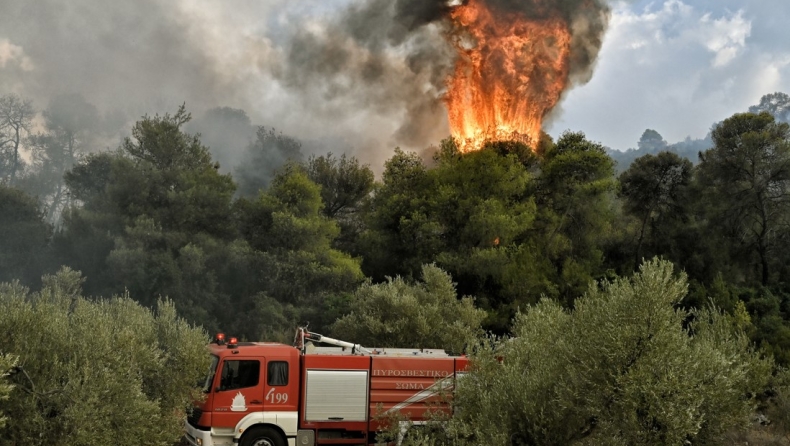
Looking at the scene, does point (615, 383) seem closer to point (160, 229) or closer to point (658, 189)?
point (160, 229)

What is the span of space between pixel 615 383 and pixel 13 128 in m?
140

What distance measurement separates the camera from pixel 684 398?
14.0m

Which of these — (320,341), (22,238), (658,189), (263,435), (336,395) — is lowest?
(263,435)

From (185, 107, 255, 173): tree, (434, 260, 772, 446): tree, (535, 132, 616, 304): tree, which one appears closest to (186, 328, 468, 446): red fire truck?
(434, 260, 772, 446): tree

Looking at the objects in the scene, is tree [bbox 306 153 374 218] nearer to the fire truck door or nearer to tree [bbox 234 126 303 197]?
tree [bbox 234 126 303 197]

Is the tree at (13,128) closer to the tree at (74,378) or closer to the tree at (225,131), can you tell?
the tree at (225,131)

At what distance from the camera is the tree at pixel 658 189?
60375mm

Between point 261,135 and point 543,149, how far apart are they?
225 feet

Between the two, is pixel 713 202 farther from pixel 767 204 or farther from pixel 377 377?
pixel 377 377

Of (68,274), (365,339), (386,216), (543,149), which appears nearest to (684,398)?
Answer: (365,339)

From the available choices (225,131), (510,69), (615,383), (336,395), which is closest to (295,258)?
(336,395)

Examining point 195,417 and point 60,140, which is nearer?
point 195,417

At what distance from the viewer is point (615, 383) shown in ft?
48.1

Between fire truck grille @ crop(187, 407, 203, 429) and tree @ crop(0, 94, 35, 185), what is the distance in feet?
390
